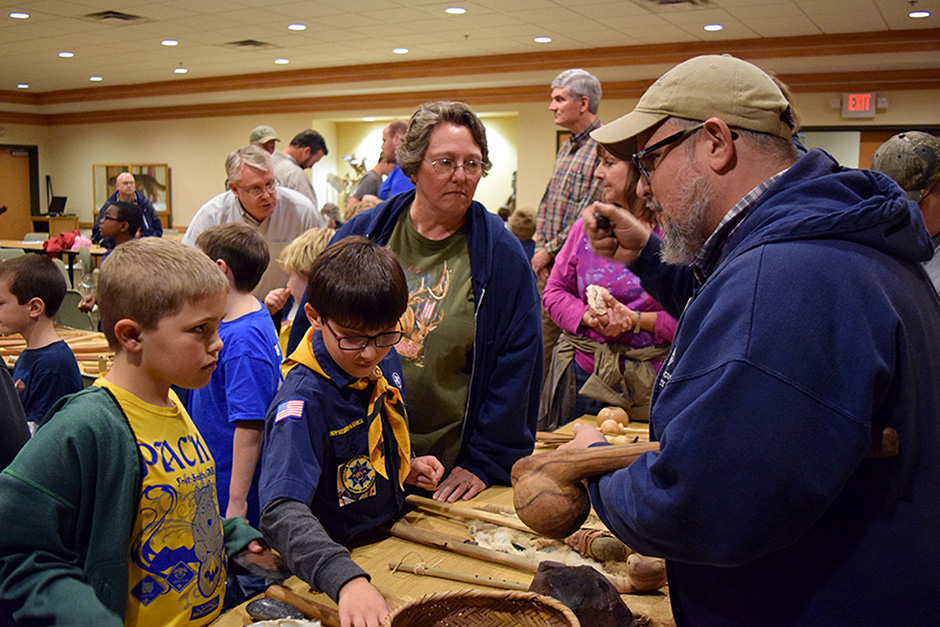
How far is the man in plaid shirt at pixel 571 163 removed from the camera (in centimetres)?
460

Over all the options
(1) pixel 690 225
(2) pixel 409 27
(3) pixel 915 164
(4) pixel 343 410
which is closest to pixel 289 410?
(4) pixel 343 410

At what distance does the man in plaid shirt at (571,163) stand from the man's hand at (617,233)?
2.52m

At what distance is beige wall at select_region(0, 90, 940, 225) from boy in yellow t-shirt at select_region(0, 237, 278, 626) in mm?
10006

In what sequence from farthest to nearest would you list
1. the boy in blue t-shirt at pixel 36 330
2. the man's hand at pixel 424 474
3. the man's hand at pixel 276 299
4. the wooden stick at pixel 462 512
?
the man's hand at pixel 276 299
the boy in blue t-shirt at pixel 36 330
the man's hand at pixel 424 474
the wooden stick at pixel 462 512

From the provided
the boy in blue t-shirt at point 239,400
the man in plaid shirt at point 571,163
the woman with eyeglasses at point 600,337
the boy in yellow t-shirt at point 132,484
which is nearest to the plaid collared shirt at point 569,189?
the man in plaid shirt at point 571,163

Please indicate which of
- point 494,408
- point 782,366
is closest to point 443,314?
point 494,408

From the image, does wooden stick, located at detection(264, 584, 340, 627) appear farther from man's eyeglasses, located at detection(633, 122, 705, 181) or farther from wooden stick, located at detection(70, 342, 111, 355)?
wooden stick, located at detection(70, 342, 111, 355)

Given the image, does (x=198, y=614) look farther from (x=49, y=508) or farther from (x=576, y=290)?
(x=576, y=290)

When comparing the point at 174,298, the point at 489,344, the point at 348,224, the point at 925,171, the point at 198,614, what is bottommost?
the point at 198,614

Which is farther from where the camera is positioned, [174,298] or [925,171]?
[925,171]

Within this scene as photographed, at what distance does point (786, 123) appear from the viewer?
4.28ft

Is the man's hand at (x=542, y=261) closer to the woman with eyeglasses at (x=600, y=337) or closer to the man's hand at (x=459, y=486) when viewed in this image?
the woman with eyeglasses at (x=600, y=337)

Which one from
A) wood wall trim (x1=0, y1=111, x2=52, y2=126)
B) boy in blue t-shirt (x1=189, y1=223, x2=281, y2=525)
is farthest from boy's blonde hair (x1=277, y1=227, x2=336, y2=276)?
wood wall trim (x1=0, y1=111, x2=52, y2=126)

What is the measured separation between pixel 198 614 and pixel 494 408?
1001 millimetres
